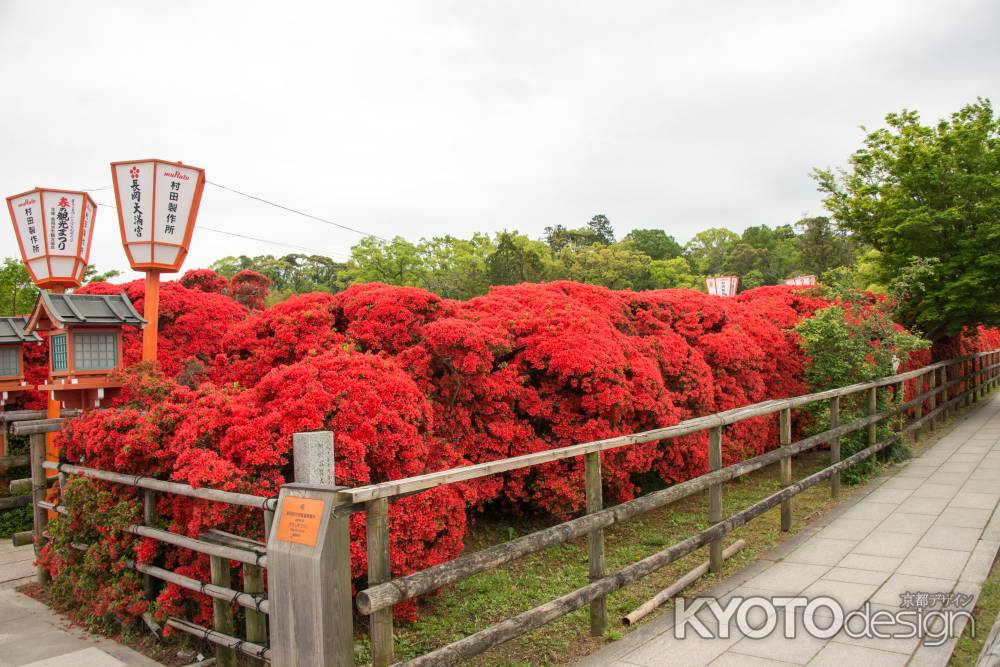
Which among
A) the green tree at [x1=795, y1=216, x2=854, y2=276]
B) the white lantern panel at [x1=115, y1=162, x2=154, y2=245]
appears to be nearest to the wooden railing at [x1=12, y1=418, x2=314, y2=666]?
the white lantern panel at [x1=115, y1=162, x2=154, y2=245]

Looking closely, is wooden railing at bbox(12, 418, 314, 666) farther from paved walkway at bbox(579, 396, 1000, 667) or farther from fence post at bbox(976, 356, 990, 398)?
fence post at bbox(976, 356, 990, 398)

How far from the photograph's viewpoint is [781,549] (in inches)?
209

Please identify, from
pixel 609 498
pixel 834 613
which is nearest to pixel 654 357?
pixel 609 498

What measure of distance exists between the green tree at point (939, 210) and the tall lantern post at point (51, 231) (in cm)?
1275

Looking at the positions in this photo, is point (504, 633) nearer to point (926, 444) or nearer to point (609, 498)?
point (609, 498)

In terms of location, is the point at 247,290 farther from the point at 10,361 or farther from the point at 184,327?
the point at 10,361

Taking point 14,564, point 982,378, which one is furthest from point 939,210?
point 14,564

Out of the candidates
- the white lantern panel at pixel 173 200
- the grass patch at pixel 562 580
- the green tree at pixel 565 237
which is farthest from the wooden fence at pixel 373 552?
the green tree at pixel 565 237

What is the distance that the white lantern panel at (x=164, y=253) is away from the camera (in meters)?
6.99

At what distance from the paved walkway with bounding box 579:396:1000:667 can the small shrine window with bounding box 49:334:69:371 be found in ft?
17.2

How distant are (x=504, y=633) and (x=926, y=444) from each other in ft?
31.5

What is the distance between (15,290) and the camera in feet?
57.8

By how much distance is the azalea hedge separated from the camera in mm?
4352

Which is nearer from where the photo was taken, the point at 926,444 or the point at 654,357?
the point at 654,357
